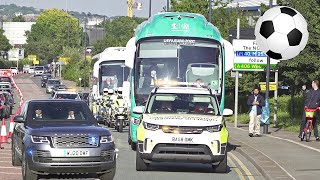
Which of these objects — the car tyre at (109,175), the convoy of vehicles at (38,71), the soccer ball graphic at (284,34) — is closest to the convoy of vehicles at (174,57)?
the soccer ball graphic at (284,34)

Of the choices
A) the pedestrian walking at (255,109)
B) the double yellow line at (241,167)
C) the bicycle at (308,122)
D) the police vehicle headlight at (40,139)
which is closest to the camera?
the police vehicle headlight at (40,139)

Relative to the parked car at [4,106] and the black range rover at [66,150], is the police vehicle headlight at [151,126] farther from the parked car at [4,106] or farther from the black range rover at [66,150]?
the parked car at [4,106]

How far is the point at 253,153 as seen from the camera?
76.2ft

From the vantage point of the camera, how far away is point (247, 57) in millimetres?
39625

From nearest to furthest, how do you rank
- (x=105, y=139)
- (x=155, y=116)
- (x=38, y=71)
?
(x=105, y=139), (x=155, y=116), (x=38, y=71)

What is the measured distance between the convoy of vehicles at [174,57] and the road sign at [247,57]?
1390 centimetres

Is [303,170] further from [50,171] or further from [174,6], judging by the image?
[174,6]

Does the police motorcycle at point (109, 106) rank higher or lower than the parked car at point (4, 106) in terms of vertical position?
higher

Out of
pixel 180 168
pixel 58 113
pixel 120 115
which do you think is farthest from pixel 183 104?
pixel 120 115

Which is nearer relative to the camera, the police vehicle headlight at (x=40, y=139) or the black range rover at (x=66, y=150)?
the black range rover at (x=66, y=150)

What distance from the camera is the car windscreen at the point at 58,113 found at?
17766 millimetres

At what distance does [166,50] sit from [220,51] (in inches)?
60.0

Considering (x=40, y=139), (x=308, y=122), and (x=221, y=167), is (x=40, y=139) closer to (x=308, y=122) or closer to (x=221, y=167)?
(x=221, y=167)

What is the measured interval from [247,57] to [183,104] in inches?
791
